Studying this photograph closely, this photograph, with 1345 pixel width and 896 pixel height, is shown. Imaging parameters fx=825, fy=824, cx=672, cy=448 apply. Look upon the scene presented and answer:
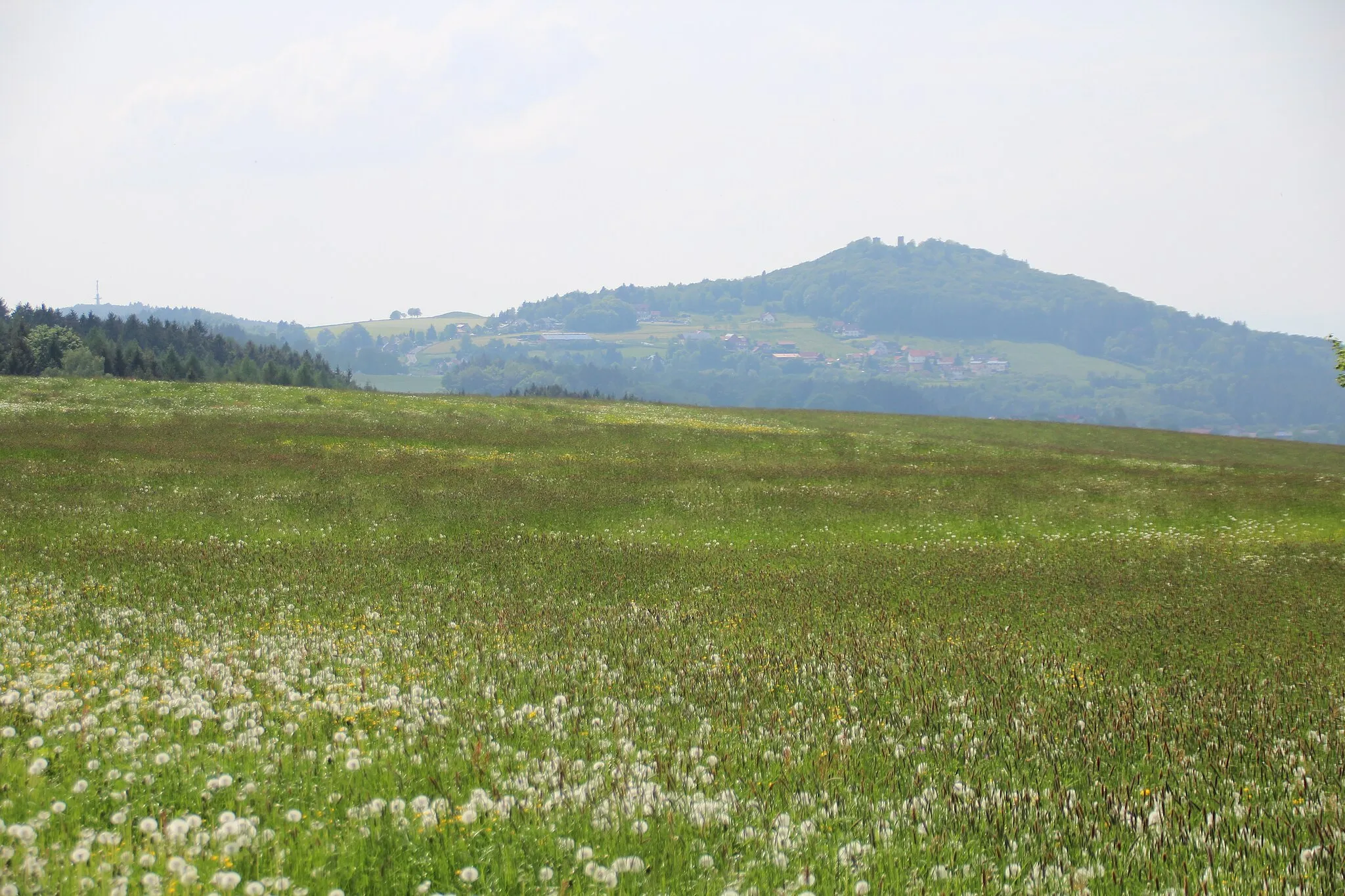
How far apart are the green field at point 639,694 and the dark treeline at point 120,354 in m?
89.9

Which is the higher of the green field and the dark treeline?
the dark treeline

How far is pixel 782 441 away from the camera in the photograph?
50.2 meters

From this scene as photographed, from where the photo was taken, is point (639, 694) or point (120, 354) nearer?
point (639, 694)

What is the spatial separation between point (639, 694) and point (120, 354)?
13977 centimetres

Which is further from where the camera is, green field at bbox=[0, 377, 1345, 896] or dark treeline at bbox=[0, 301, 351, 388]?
dark treeline at bbox=[0, 301, 351, 388]

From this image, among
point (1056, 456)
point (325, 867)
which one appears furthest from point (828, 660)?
point (1056, 456)

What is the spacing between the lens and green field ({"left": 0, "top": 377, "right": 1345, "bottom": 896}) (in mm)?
6605

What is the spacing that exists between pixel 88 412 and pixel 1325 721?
52693mm

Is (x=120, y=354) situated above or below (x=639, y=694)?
above

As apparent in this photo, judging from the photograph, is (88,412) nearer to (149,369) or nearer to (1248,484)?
(1248,484)

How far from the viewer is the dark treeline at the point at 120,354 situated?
384 ft

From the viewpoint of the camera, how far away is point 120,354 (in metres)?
123

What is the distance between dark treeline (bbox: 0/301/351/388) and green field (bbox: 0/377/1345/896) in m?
89.9

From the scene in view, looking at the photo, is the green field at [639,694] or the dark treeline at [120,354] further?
the dark treeline at [120,354]
